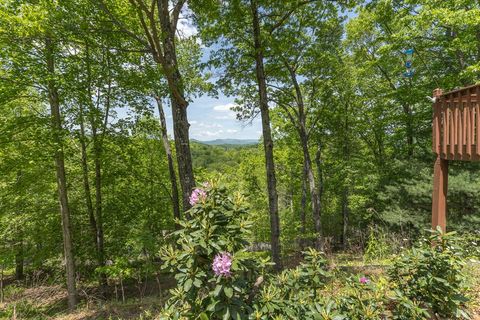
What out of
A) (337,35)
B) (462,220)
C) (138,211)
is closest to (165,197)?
(138,211)

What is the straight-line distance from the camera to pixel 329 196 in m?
Result: 18.2

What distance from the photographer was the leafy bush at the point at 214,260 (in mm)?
1857

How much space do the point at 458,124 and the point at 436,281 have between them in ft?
7.20

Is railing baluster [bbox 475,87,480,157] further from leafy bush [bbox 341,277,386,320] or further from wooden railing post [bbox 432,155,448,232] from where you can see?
leafy bush [bbox 341,277,386,320]

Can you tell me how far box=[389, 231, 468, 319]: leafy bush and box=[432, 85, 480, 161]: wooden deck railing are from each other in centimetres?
144

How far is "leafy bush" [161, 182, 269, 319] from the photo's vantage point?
6.09ft

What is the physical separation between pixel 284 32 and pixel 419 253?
6.12m

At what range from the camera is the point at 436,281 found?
225cm

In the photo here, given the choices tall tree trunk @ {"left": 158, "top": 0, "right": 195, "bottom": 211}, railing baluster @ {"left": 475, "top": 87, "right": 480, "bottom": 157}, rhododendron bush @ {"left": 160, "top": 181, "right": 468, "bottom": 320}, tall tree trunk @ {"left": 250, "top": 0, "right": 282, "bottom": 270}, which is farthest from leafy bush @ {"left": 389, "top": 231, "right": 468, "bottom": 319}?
tall tree trunk @ {"left": 250, "top": 0, "right": 282, "bottom": 270}

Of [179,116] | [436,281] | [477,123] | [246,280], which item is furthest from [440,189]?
[179,116]

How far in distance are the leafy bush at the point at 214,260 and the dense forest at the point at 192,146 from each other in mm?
15

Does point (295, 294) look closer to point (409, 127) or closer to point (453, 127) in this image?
point (453, 127)

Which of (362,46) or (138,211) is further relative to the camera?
(362,46)

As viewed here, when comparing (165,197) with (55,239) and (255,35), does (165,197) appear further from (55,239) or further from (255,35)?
(255,35)
